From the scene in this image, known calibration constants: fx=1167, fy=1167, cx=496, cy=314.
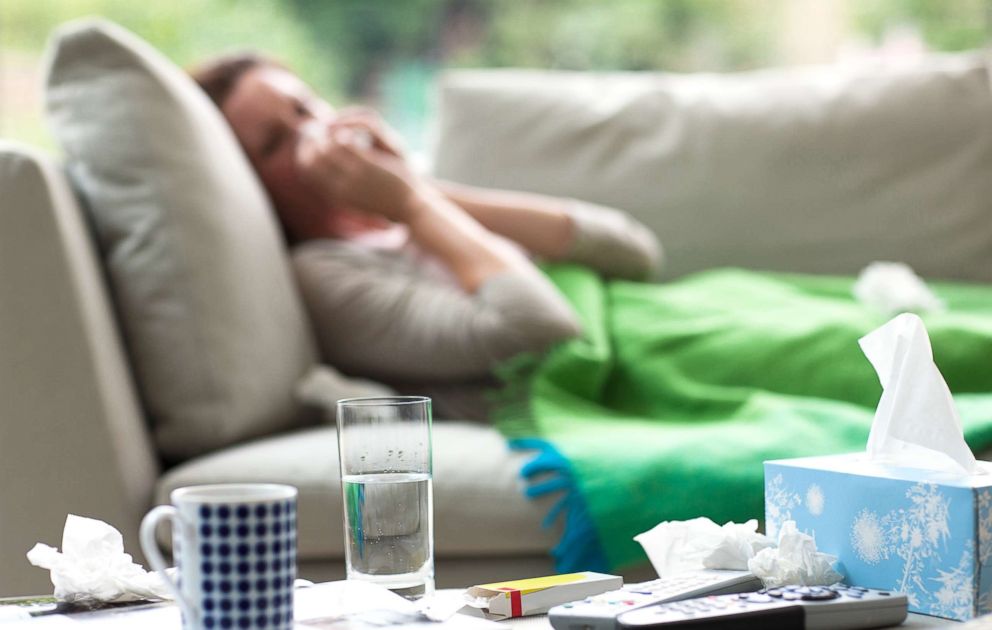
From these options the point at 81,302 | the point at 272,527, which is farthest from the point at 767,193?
the point at 272,527

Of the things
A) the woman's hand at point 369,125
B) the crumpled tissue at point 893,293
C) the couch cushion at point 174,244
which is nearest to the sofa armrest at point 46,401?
the couch cushion at point 174,244

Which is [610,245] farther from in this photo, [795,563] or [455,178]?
[795,563]

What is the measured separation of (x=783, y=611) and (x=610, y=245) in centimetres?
121

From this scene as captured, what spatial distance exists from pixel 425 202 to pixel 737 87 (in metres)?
0.76

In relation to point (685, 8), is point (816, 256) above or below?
below

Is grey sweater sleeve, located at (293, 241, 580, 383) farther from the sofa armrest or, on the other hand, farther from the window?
the window

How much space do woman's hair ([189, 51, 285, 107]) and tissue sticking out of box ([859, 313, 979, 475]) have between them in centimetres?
123

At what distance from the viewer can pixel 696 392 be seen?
5.10 feet

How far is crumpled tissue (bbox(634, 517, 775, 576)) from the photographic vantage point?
76 cm

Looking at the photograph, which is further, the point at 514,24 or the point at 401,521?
the point at 514,24

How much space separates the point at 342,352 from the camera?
5.31ft

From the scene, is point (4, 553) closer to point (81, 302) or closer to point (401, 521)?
point (81, 302)

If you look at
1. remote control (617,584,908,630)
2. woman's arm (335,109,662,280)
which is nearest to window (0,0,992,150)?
woman's arm (335,109,662,280)

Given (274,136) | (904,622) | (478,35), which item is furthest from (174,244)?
(478,35)
